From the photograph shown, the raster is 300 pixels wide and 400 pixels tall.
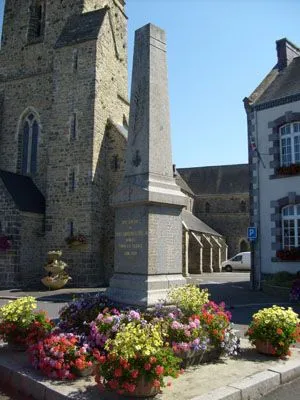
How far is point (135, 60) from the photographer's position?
24.3 feet

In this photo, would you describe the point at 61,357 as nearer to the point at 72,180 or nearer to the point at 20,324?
the point at 20,324

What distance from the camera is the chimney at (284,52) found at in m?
19.0

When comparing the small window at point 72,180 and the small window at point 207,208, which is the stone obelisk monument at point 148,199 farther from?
the small window at point 207,208

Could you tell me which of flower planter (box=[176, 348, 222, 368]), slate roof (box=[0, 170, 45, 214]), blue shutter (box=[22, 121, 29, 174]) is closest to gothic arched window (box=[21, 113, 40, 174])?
blue shutter (box=[22, 121, 29, 174])

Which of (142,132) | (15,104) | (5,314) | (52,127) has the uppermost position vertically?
(15,104)

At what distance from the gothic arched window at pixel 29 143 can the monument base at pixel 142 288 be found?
55.0 feet

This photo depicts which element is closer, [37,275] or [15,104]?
[37,275]

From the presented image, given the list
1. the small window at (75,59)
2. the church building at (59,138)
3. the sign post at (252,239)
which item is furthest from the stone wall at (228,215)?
the small window at (75,59)

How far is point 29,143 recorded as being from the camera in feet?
74.0

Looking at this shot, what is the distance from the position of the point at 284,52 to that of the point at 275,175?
6.87 meters

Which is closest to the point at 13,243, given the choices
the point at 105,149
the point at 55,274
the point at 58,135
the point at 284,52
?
the point at 55,274

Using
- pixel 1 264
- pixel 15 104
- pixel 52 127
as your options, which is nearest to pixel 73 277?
pixel 1 264

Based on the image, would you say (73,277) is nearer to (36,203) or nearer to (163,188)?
(36,203)

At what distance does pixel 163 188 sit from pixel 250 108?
40.6 ft
